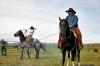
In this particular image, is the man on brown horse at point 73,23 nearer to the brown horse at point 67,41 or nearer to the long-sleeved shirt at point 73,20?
the long-sleeved shirt at point 73,20

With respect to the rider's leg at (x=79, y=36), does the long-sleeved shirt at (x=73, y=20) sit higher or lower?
higher

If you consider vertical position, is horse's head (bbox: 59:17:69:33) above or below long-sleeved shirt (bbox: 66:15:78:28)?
below

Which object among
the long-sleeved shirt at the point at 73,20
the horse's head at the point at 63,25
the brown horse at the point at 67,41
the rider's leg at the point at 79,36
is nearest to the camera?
the horse's head at the point at 63,25

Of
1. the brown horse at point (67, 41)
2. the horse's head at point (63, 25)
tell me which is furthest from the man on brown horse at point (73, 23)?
the horse's head at point (63, 25)

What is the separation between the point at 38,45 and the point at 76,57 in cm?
1562

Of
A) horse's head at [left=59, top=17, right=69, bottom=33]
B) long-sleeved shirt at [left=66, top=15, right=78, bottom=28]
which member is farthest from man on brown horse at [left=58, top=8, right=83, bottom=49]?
horse's head at [left=59, top=17, right=69, bottom=33]

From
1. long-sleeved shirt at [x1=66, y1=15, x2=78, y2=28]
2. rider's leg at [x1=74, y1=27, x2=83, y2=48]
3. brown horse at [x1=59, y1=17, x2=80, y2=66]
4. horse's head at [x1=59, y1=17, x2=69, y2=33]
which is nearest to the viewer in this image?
horse's head at [x1=59, y1=17, x2=69, y2=33]

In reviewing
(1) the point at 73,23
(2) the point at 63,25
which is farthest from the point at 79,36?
(2) the point at 63,25

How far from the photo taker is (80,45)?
1939 cm

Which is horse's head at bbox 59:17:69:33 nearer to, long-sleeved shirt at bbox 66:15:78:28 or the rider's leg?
long-sleeved shirt at bbox 66:15:78:28

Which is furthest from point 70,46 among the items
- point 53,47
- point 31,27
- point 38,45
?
point 53,47

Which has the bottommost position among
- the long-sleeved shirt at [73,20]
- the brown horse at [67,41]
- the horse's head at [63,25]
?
the brown horse at [67,41]

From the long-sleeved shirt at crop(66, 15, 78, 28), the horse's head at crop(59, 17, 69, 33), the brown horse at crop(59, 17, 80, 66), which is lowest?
the brown horse at crop(59, 17, 80, 66)

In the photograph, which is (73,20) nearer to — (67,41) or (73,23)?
(73,23)
